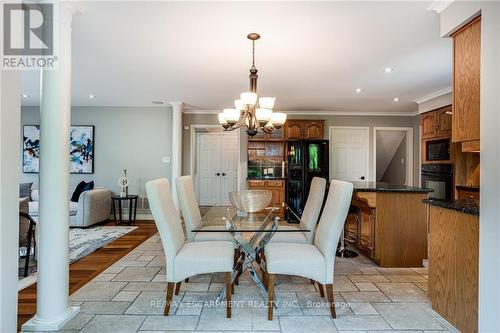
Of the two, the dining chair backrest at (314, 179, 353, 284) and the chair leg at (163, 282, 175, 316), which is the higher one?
the dining chair backrest at (314, 179, 353, 284)

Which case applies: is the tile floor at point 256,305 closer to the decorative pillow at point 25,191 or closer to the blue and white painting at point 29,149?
the decorative pillow at point 25,191

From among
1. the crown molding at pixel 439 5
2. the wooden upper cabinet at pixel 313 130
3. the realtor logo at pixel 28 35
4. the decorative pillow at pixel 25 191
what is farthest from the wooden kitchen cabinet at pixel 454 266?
the decorative pillow at pixel 25 191

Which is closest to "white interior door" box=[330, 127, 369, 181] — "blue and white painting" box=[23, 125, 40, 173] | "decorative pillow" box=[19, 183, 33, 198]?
"decorative pillow" box=[19, 183, 33, 198]

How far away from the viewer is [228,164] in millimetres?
6898

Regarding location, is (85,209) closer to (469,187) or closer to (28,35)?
(28,35)

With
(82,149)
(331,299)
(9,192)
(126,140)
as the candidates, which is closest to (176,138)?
(126,140)

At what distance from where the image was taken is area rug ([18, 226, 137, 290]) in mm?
2967

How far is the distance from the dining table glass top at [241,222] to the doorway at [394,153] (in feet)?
15.4

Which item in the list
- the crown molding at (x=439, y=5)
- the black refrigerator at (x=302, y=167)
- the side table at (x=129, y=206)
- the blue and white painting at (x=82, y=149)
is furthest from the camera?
the blue and white painting at (x=82, y=149)

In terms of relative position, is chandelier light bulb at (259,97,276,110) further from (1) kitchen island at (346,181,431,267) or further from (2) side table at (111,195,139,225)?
(2) side table at (111,195,139,225)

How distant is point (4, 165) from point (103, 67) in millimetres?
2597

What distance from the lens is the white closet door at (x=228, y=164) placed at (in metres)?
6.85

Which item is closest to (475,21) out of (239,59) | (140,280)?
(239,59)

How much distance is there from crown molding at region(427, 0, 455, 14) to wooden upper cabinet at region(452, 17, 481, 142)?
237 millimetres
